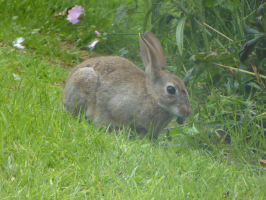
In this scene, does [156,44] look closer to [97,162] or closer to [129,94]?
[129,94]

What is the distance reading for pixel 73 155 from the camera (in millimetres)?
2936

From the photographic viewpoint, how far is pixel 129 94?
4449 millimetres

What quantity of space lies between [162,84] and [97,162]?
1799 millimetres

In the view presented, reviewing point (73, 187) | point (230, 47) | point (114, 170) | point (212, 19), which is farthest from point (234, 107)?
point (73, 187)

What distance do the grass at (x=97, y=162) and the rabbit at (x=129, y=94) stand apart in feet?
0.98

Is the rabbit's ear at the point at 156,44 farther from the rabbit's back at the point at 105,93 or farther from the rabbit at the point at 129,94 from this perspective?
the rabbit's back at the point at 105,93

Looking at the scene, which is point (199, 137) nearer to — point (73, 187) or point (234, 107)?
point (234, 107)

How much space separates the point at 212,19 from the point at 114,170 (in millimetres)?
3134

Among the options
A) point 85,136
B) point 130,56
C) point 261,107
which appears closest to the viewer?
point 85,136

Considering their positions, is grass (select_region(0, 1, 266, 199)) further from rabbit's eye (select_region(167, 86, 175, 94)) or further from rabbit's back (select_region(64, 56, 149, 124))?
rabbit's eye (select_region(167, 86, 175, 94))

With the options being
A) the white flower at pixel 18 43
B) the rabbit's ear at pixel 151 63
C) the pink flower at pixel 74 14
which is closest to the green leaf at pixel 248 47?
the rabbit's ear at pixel 151 63

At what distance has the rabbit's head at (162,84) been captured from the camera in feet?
14.1

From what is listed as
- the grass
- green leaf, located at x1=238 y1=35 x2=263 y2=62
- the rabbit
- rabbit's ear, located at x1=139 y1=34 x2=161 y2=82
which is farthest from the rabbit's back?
green leaf, located at x1=238 y1=35 x2=263 y2=62

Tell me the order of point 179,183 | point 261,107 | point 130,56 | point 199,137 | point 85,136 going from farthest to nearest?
point 130,56 < point 199,137 < point 261,107 < point 85,136 < point 179,183
